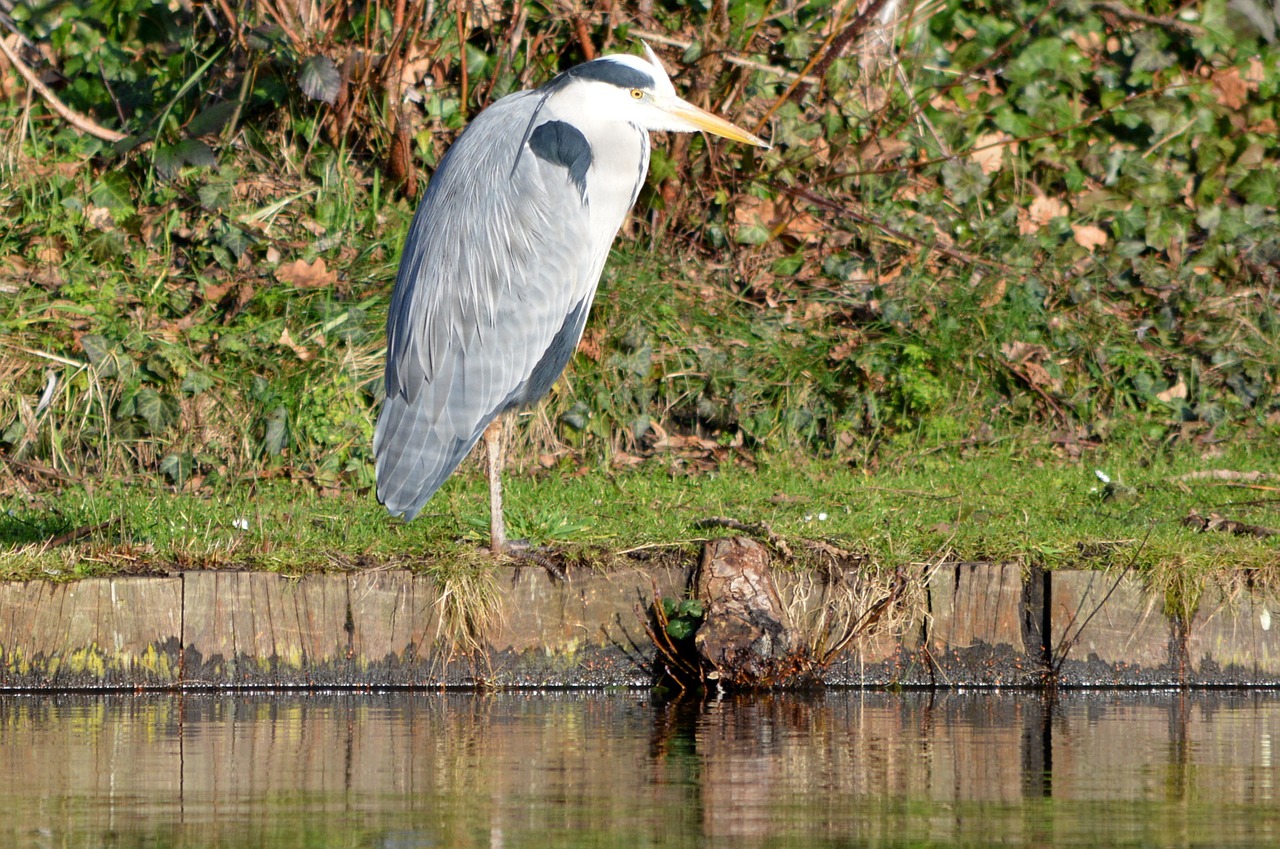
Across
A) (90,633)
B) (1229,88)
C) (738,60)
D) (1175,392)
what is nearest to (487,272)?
(90,633)

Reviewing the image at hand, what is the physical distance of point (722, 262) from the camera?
8719 millimetres

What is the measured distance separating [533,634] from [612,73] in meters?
1.99

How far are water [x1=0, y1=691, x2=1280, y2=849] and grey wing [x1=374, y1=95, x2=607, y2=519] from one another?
3.56ft

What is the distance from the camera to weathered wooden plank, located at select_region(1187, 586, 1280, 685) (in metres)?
5.32

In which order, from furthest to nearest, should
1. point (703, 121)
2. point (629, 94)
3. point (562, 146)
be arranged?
point (703, 121)
point (629, 94)
point (562, 146)

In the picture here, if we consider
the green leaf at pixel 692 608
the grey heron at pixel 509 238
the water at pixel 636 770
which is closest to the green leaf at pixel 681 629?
the green leaf at pixel 692 608

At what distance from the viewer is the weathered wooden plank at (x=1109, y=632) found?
5348 millimetres

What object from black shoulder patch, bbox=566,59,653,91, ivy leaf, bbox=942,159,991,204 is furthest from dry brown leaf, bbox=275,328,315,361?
ivy leaf, bbox=942,159,991,204

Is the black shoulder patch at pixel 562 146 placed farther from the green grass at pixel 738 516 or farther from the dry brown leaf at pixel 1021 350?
the dry brown leaf at pixel 1021 350

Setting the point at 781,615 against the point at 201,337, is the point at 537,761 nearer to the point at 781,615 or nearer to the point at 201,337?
the point at 781,615

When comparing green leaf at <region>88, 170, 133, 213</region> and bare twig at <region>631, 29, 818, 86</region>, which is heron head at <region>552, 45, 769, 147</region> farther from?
green leaf at <region>88, 170, 133, 213</region>

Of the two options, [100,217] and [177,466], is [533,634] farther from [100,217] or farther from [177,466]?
[100,217]

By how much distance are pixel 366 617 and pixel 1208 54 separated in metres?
6.22

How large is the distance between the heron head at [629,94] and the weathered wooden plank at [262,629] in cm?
192
